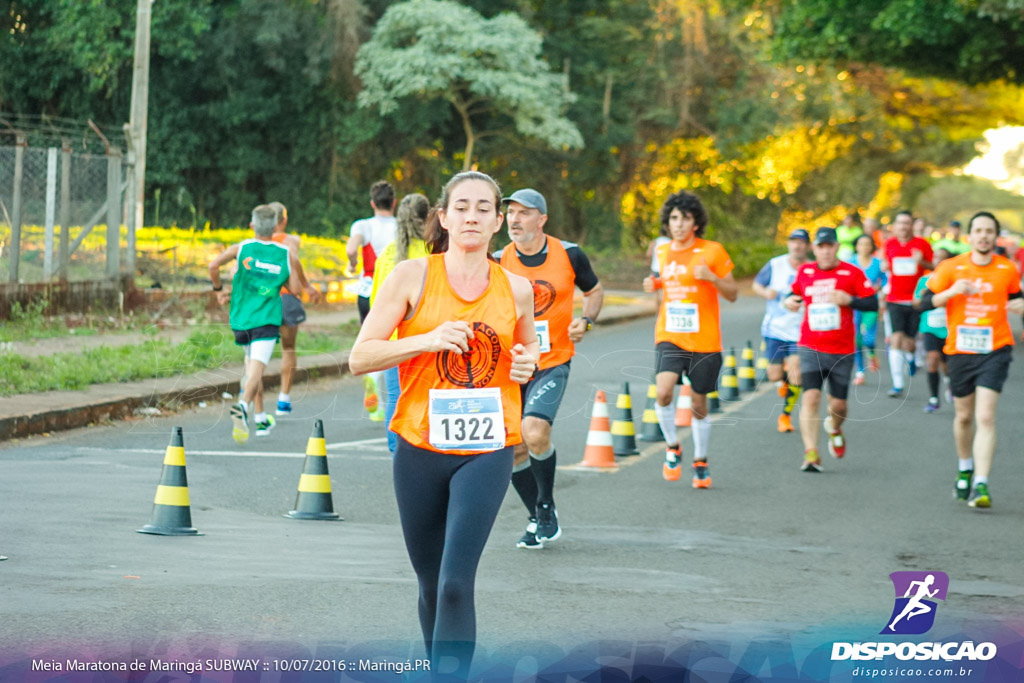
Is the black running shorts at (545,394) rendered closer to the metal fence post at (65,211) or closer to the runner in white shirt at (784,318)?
the runner in white shirt at (784,318)

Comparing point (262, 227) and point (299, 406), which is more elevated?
point (262, 227)

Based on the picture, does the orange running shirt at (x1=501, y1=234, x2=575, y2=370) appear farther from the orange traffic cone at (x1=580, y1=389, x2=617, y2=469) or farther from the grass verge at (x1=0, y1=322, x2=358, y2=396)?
the grass verge at (x1=0, y1=322, x2=358, y2=396)

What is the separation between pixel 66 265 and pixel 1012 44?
18.3m

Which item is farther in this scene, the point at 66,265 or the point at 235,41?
the point at 235,41

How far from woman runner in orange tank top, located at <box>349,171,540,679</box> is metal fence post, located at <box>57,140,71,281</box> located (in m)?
14.3

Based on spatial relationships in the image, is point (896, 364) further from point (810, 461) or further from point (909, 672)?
point (909, 672)

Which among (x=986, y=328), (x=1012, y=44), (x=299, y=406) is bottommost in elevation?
(x=299, y=406)

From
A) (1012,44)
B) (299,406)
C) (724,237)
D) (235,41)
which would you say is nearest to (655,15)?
(724,237)

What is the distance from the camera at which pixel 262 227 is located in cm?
1134

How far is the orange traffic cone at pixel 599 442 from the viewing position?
1077 centimetres

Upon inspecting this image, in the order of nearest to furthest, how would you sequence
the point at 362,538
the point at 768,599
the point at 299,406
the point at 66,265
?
the point at 768,599, the point at 362,538, the point at 299,406, the point at 66,265

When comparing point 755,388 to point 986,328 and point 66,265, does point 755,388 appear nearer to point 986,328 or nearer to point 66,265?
point 986,328

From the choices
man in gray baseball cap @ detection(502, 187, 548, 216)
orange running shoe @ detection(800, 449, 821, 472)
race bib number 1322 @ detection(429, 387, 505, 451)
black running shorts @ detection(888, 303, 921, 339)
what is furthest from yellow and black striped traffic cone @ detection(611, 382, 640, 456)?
race bib number 1322 @ detection(429, 387, 505, 451)

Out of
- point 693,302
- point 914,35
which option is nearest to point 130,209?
point 693,302
